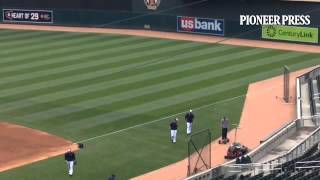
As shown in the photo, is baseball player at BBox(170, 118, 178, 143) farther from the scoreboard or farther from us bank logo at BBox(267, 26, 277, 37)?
the scoreboard

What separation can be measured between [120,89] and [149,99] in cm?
301

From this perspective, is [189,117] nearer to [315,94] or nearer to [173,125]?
[173,125]

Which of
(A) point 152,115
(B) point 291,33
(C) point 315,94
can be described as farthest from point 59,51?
(C) point 315,94

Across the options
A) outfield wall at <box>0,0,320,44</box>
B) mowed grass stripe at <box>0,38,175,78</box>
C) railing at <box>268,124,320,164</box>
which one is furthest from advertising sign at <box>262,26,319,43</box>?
railing at <box>268,124,320,164</box>

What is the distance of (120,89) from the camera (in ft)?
125

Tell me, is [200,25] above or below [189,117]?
above

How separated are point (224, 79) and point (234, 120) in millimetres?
9159

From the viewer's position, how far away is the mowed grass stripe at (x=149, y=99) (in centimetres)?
3212

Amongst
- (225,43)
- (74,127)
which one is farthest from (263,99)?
(225,43)

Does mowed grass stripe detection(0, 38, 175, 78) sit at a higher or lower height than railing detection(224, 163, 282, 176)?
higher

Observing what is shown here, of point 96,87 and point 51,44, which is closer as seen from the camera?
point 96,87

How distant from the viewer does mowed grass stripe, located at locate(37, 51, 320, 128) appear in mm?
32125

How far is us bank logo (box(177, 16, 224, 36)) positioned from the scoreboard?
1341 centimetres

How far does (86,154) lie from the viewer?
26891mm
